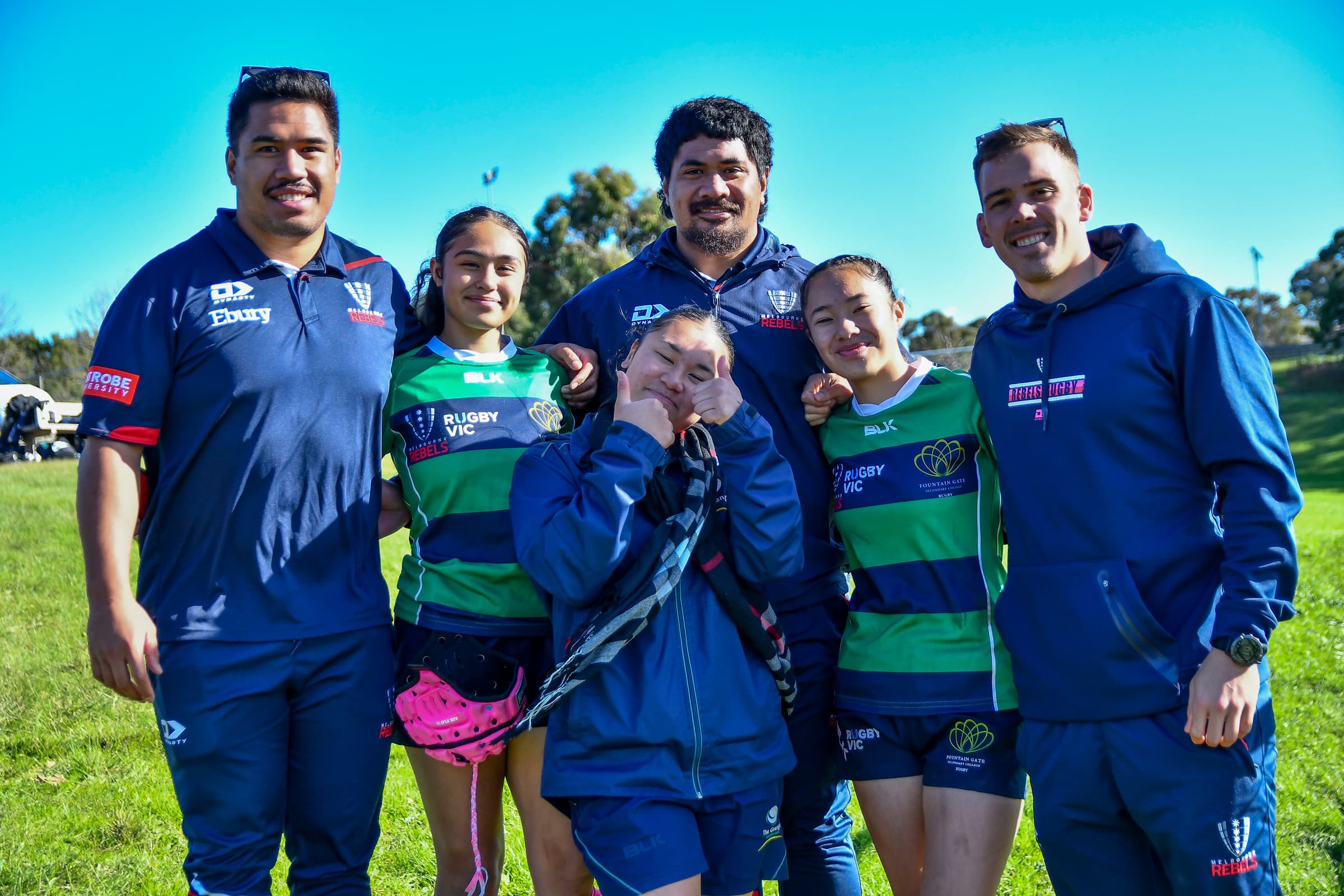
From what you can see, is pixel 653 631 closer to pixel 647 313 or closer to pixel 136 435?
pixel 647 313

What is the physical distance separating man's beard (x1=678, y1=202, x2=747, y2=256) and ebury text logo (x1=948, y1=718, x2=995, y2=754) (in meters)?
1.90

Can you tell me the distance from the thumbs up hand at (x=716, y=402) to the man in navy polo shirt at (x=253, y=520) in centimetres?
114

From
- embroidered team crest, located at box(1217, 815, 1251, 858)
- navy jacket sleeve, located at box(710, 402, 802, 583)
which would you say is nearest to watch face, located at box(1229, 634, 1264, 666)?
embroidered team crest, located at box(1217, 815, 1251, 858)

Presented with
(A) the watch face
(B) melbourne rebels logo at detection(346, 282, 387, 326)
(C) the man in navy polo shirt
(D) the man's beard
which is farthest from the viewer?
(D) the man's beard

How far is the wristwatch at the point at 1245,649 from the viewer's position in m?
2.42

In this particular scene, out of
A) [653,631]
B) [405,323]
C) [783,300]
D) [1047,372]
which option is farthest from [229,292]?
[1047,372]

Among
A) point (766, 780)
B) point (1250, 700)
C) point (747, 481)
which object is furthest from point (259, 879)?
point (1250, 700)

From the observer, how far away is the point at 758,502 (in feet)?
9.05

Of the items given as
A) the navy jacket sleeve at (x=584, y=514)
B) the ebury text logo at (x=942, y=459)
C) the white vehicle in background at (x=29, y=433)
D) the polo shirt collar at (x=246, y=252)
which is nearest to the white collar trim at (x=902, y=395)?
the ebury text logo at (x=942, y=459)

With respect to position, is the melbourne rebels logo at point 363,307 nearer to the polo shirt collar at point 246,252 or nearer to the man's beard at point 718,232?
the polo shirt collar at point 246,252

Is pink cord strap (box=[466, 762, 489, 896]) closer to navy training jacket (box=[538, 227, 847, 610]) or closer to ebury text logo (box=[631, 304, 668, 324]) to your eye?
navy training jacket (box=[538, 227, 847, 610])

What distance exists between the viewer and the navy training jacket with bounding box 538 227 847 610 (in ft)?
11.4

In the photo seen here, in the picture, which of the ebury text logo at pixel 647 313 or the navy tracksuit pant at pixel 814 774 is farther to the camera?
the ebury text logo at pixel 647 313

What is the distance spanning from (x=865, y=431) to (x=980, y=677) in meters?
0.88
